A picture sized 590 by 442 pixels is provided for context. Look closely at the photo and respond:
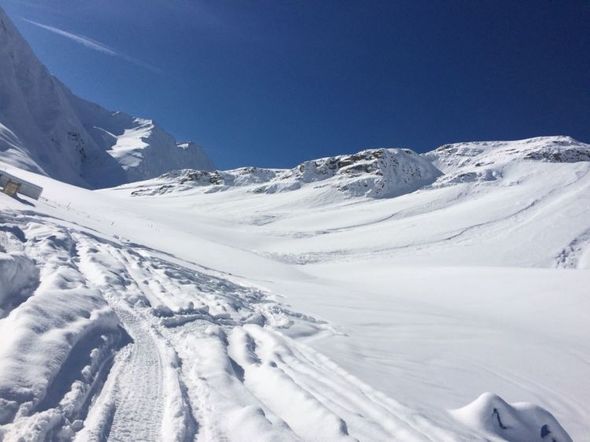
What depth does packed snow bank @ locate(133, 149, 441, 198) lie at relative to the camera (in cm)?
5509

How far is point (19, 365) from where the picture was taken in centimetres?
287

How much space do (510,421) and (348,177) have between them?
5715 cm

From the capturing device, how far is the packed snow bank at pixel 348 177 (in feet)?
181

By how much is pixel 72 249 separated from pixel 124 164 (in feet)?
565

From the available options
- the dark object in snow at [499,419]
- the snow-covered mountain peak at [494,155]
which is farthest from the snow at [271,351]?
the snow-covered mountain peak at [494,155]

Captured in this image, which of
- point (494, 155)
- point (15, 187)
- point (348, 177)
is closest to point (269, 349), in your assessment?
point (15, 187)

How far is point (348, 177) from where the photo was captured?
60.1 meters

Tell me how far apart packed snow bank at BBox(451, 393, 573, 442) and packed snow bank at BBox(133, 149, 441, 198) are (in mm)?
49177

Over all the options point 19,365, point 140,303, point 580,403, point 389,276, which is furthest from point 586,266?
point 19,365

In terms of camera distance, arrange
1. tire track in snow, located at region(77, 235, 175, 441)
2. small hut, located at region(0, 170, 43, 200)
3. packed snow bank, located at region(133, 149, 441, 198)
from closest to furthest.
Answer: tire track in snow, located at region(77, 235, 175, 441) → small hut, located at region(0, 170, 43, 200) → packed snow bank, located at region(133, 149, 441, 198)

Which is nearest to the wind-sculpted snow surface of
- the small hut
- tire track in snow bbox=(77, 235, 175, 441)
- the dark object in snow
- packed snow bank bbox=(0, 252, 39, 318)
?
tire track in snow bbox=(77, 235, 175, 441)

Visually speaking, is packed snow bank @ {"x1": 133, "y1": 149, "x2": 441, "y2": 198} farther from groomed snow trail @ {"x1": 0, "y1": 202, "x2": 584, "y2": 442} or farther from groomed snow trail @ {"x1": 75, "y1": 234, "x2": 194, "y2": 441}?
groomed snow trail @ {"x1": 75, "y1": 234, "x2": 194, "y2": 441}

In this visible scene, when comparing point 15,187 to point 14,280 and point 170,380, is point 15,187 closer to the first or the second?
point 14,280

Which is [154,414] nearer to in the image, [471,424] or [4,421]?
[4,421]
